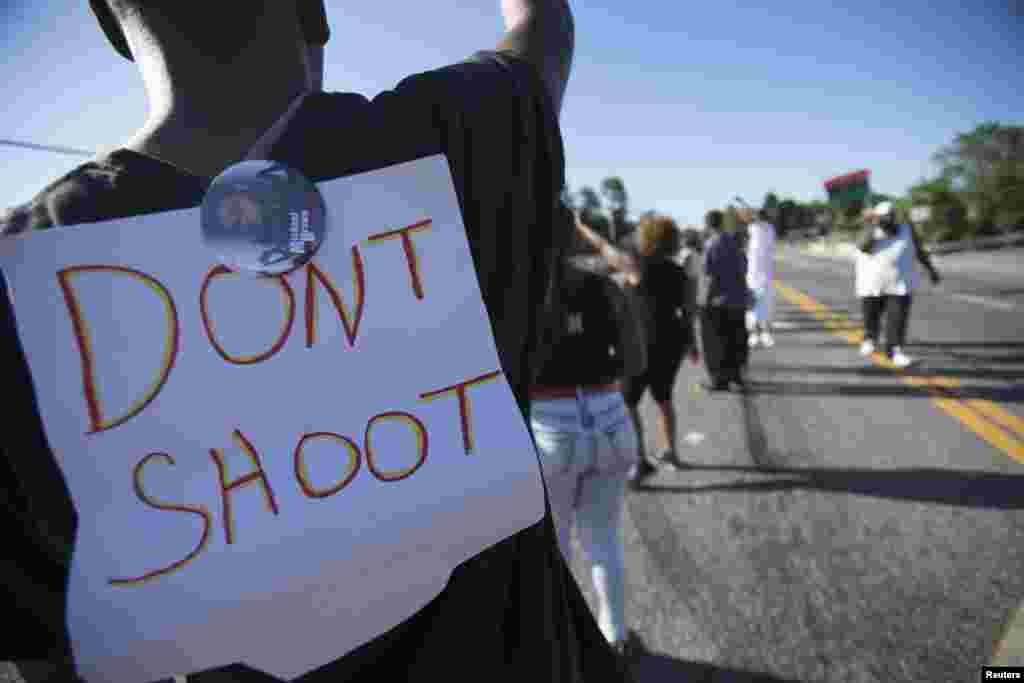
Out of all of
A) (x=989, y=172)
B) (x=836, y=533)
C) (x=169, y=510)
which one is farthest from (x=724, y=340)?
(x=989, y=172)

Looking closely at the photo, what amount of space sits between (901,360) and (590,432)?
5.11 m

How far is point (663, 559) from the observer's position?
246cm

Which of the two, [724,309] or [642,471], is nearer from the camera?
[642,471]

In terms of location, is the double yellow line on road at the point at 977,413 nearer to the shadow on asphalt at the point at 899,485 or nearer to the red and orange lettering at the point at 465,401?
the shadow on asphalt at the point at 899,485

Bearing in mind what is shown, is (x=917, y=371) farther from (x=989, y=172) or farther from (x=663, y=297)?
(x=989, y=172)

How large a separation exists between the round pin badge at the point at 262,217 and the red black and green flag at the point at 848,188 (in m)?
8.51

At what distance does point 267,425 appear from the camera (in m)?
0.50

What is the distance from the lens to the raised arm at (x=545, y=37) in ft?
2.15

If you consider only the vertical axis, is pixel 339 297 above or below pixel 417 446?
above

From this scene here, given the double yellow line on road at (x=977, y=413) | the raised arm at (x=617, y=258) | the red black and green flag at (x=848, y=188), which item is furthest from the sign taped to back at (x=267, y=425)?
the red black and green flag at (x=848, y=188)

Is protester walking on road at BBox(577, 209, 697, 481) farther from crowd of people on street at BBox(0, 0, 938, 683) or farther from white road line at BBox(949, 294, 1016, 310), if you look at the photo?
white road line at BBox(949, 294, 1016, 310)

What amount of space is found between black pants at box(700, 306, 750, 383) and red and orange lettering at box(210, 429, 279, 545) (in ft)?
15.7

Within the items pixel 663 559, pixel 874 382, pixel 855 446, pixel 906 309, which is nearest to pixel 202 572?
pixel 663 559

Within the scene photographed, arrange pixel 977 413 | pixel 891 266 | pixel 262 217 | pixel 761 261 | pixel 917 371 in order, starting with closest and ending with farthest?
pixel 262 217 < pixel 977 413 < pixel 917 371 < pixel 891 266 < pixel 761 261
